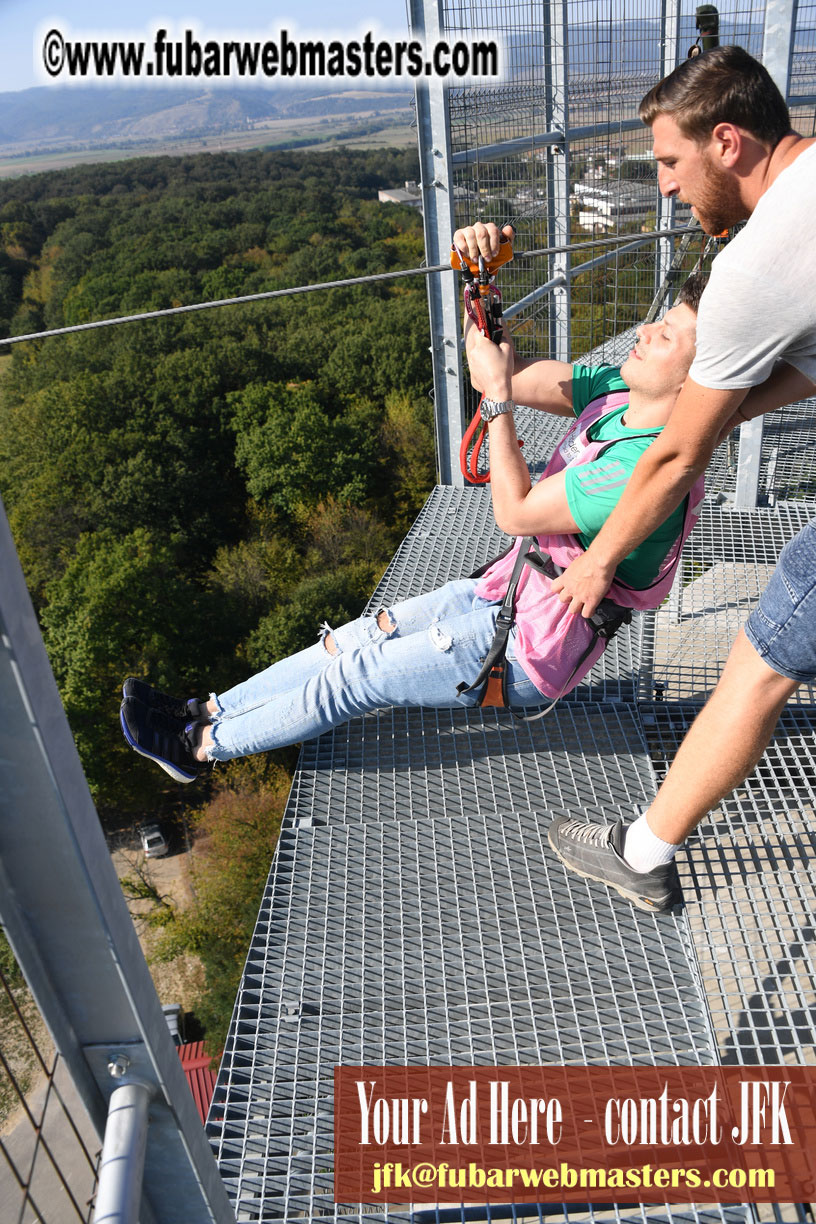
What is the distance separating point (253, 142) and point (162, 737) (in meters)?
84.1

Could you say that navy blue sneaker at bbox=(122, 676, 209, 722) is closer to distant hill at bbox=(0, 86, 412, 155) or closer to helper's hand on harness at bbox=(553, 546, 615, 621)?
helper's hand on harness at bbox=(553, 546, 615, 621)

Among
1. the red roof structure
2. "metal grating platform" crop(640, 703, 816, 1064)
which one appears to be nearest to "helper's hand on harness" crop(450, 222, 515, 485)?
"metal grating platform" crop(640, 703, 816, 1064)

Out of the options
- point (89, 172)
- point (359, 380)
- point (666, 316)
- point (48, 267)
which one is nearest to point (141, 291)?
point (48, 267)

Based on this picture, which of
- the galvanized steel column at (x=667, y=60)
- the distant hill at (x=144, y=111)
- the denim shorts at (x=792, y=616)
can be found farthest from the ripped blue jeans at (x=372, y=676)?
the distant hill at (x=144, y=111)

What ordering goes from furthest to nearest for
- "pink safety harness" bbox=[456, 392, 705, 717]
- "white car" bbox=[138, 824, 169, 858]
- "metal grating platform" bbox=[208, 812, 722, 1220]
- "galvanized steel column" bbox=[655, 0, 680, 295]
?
"white car" bbox=[138, 824, 169, 858], "galvanized steel column" bbox=[655, 0, 680, 295], "pink safety harness" bbox=[456, 392, 705, 717], "metal grating platform" bbox=[208, 812, 722, 1220]

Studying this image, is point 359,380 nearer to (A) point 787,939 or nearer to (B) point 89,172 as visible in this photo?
(A) point 787,939

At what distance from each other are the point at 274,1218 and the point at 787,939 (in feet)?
3.98

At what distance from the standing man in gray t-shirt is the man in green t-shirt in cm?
18

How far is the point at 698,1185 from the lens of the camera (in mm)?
1599

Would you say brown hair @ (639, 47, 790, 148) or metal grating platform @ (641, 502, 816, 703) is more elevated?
brown hair @ (639, 47, 790, 148)

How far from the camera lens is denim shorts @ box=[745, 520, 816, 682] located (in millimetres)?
1609

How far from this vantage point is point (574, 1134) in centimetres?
169

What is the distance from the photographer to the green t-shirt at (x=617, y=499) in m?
2.04

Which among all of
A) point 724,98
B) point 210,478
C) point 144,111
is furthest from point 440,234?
point 144,111
